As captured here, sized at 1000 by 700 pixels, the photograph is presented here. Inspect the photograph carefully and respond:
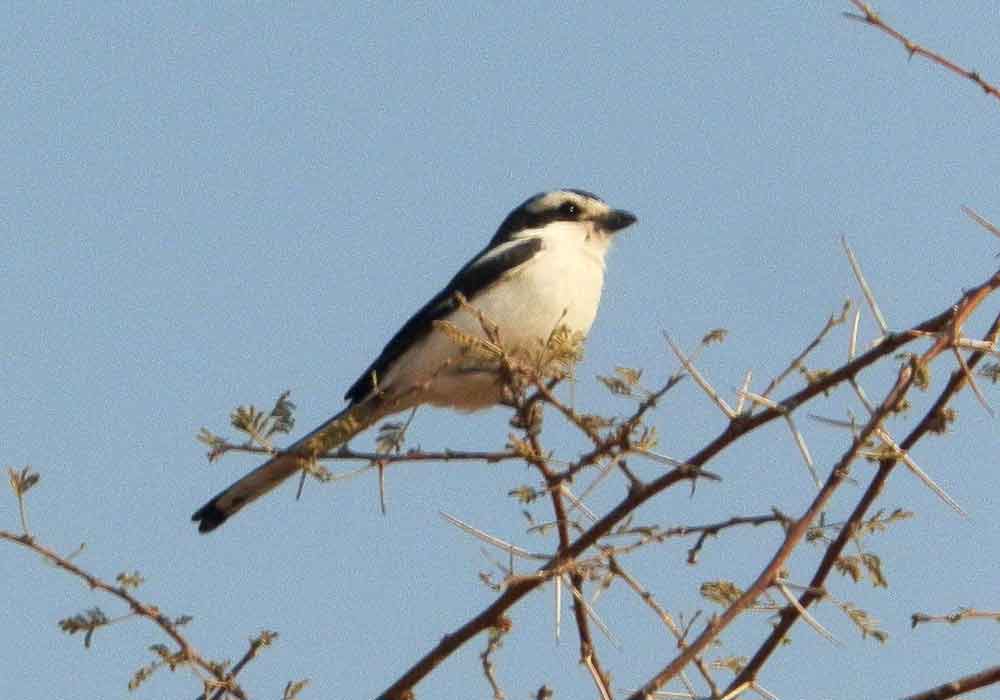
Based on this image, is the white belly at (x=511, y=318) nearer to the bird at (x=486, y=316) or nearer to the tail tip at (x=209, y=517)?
the bird at (x=486, y=316)

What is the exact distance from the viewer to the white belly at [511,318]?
18.6 feet

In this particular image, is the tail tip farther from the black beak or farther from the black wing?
the black beak

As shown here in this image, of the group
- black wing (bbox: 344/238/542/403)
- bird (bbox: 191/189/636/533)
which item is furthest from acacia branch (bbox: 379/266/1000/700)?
black wing (bbox: 344/238/542/403)

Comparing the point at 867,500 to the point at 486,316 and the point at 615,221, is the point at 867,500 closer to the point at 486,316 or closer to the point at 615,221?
the point at 486,316

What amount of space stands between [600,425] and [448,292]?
132 inches

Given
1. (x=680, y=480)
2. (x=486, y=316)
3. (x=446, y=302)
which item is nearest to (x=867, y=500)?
(x=680, y=480)

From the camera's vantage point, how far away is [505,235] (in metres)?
6.77

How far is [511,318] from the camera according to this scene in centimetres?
575

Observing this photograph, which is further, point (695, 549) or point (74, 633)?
point (74, 633)

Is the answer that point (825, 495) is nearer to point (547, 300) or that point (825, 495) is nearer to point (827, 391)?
point (827, 391)

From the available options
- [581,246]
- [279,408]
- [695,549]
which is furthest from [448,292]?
[695,549]

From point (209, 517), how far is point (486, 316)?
4.04ft

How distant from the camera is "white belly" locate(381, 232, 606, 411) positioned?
5664 mm

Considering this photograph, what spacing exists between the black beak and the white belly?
41 centimetres
